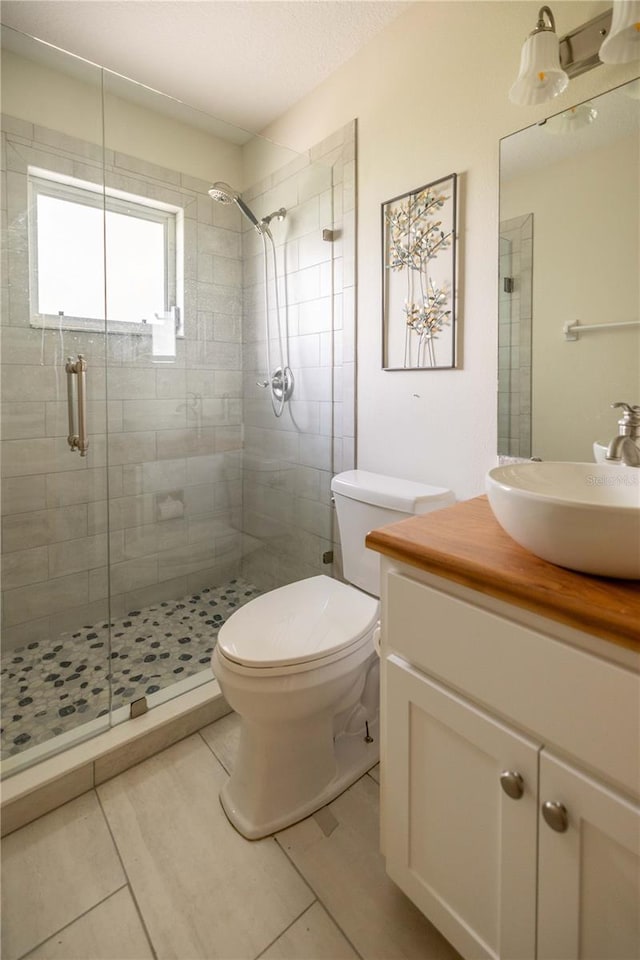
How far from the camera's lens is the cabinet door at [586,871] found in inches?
23.2

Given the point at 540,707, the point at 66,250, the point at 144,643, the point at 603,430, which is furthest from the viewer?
the point at 144,643

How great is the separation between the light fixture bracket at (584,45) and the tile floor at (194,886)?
6.66 feet

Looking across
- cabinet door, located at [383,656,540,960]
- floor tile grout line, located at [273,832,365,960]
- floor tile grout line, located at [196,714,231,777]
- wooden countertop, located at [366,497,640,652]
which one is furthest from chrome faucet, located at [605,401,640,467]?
floor tile grout line, located at [196,714,231,777]

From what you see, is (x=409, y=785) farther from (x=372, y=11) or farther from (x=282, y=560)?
(x=372, y=11)

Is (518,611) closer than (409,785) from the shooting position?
Yes

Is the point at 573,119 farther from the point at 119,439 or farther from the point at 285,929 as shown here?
the point at 285,929

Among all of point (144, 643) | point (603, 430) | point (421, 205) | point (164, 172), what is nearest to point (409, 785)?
point (603, 430)

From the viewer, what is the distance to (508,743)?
2.28 ft

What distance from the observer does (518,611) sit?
0.67 metres

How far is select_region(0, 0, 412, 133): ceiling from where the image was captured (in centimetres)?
157

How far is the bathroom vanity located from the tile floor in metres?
0.21

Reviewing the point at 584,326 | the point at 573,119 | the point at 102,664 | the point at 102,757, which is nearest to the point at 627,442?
the point at 584,326

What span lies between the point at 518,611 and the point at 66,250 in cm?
202

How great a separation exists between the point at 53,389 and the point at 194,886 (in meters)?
1.72
